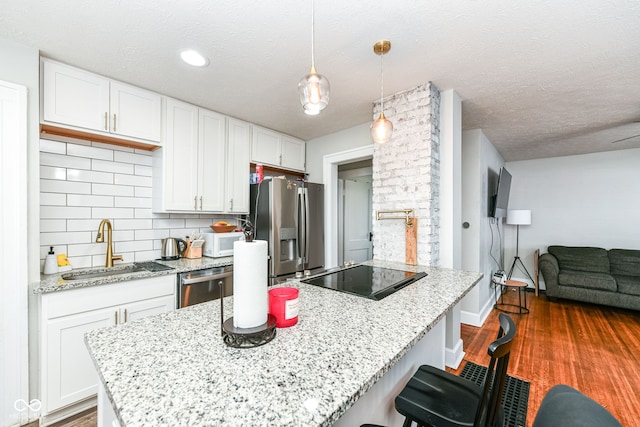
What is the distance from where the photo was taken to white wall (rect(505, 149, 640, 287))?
4250 mm

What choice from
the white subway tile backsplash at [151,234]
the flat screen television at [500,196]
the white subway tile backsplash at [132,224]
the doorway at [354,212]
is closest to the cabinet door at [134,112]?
the white subway tile backsplash at [132,224]

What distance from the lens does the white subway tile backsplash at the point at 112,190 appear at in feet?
7.54

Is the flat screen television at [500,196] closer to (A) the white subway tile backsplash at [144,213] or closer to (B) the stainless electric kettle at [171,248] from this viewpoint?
(B) the stainless electric kettle at [171,248]

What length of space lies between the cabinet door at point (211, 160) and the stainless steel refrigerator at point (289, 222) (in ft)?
1.48

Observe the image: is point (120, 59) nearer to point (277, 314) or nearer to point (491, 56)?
point (277, 314)

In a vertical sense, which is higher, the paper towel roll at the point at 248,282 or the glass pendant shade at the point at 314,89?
the glass pendant shade at the point at 314,89

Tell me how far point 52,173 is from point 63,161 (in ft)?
0.41

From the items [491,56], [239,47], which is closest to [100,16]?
[239,47]

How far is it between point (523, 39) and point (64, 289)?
333cm

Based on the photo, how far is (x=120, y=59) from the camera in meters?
1.90

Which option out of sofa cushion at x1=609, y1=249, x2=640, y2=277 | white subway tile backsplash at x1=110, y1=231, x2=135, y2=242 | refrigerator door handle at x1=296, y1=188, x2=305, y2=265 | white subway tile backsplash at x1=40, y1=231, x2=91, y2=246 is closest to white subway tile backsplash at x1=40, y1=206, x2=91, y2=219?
white subway tile backsplash at x1=40, y1=231, x2=91, y2=246

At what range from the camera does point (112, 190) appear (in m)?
2.39

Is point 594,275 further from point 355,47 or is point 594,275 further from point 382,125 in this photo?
point 355,47

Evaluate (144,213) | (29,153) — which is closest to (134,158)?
(144,213)
